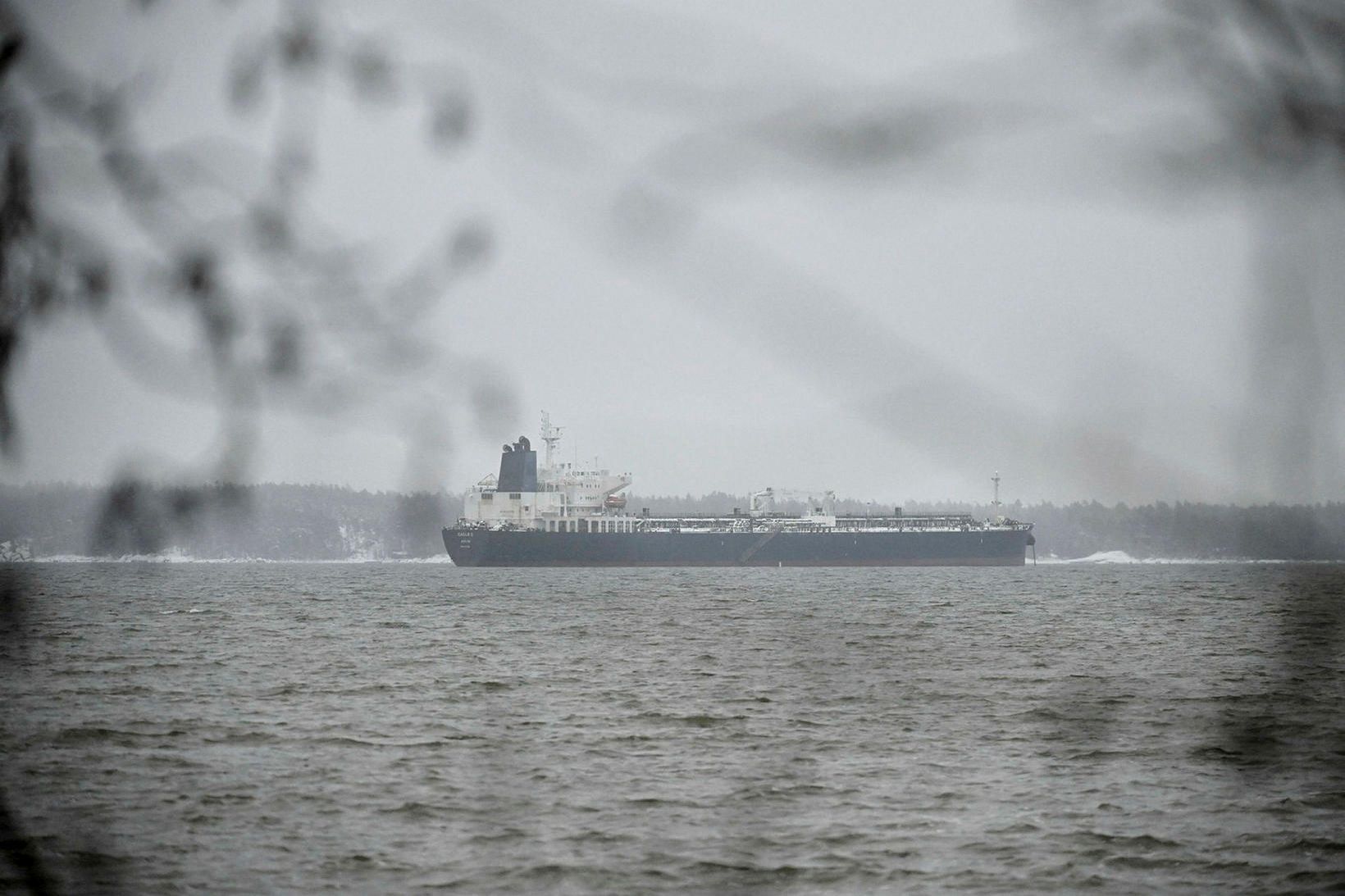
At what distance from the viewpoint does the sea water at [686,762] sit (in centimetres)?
587

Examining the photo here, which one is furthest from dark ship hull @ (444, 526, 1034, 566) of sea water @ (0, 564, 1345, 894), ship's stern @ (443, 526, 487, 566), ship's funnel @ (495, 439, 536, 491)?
sea water @ (0, 564, 1345, 894)

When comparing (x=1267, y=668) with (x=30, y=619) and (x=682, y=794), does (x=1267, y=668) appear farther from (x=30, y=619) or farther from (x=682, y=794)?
(x=682, y=794)

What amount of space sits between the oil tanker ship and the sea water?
52.4 meters

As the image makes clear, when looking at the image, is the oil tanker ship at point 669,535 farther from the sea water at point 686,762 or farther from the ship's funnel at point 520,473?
the sea water at point 686,762

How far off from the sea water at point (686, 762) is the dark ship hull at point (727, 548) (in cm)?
5220

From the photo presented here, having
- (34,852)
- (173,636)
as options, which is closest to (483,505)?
(173,636)

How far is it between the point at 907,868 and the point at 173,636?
1005 inches

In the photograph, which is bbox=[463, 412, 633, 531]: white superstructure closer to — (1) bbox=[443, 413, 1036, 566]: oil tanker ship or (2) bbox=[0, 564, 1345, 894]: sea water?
(1) bbox=[443, 413, 1036, 566]: oil tanker ship

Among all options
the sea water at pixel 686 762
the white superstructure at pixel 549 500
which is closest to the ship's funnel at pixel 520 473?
the white superstructure at pixel 549 500

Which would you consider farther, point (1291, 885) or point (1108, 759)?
point (1108, 759)

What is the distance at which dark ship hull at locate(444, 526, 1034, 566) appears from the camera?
7988 cm

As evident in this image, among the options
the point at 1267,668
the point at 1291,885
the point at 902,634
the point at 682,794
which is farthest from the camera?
the point at 902,634

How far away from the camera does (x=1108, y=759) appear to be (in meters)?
13.5

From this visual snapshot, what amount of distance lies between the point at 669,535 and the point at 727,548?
161 inches
